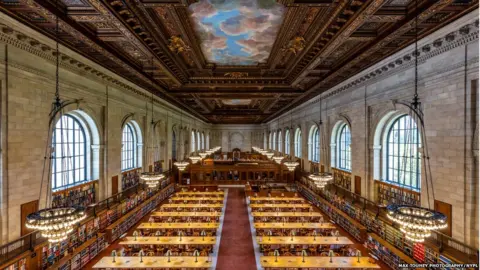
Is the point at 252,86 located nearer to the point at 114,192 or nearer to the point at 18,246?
the point at 114,192

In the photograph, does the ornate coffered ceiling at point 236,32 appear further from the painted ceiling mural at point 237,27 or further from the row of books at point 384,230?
the row of books at point 384,230

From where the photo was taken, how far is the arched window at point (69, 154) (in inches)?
334

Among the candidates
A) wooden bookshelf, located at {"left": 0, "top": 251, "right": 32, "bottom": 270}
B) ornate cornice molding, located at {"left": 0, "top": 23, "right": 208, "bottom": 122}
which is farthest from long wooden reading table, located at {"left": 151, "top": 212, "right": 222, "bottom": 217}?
ornate cornice molding, located at {"left": 0, "top": 23, "right": 208, "bottom": 122}

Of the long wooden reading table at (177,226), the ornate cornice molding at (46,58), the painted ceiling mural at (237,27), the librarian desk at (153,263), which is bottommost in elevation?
the long wooden reading table at (177,226)

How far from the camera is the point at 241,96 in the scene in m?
15.0

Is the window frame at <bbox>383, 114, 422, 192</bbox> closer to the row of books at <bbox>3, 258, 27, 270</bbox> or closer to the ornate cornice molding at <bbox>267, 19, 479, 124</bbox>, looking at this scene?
the ornate cornice molding at <bbox>267, 19, 479, 124</bbox>

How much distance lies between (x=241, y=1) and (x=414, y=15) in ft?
12.0

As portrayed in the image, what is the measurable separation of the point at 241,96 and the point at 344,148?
20.9ft

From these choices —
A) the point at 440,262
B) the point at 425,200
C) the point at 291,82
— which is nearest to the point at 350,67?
the point at 291,82

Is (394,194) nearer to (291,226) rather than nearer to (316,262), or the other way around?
(291,226)

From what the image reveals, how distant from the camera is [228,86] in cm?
1327

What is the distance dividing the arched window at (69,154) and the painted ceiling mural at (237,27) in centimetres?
556

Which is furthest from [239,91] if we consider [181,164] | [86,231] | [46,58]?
[86,231]

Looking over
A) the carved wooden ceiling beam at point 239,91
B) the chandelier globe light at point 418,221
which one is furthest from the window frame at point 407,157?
the carved wooden ceiling beam at point 239,91
